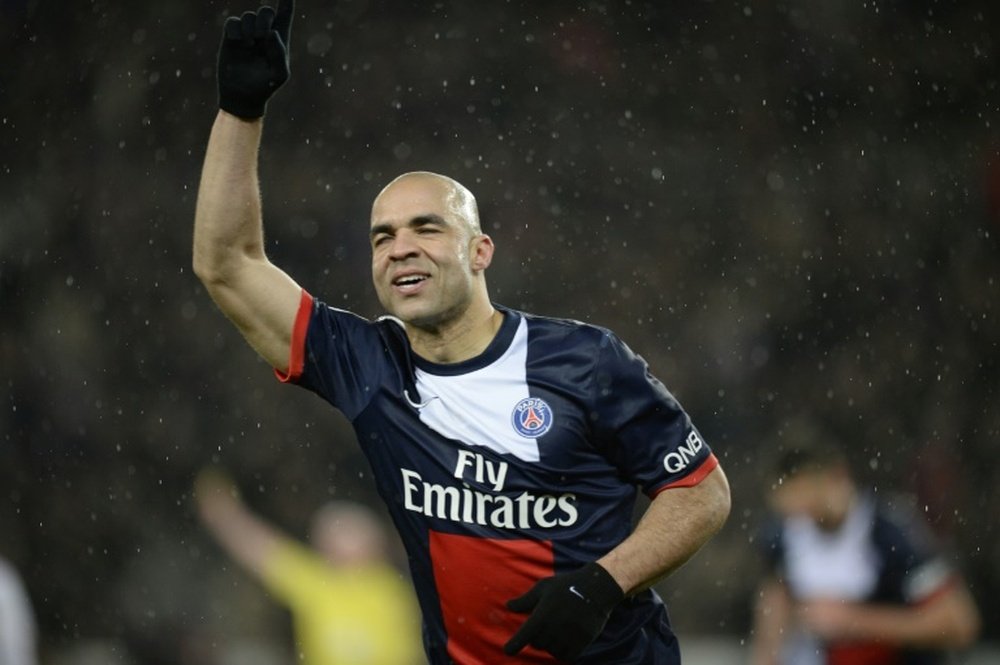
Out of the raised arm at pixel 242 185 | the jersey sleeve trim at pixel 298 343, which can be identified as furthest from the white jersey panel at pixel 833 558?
the raised arm at pixel 242 185

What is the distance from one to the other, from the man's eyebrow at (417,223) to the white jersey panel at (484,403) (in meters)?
0.34

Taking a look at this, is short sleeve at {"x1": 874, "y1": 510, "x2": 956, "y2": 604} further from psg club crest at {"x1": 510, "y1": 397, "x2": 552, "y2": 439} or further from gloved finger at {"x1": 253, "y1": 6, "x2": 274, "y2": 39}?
gloved finger at {"x1": 253, "y1": 6, "x2": 274, "y2": 39}

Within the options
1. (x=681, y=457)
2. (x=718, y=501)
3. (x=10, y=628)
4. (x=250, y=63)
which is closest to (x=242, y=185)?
(x=250, y=63)

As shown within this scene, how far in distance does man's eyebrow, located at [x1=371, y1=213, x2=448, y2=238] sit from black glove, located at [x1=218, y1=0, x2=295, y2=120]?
399 mm

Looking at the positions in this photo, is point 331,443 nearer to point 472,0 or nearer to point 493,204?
point 493,204

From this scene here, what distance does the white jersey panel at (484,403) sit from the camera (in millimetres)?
3457

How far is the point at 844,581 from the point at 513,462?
301 centimetres

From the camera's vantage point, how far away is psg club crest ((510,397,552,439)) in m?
3.44

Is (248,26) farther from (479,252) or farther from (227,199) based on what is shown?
(479,252)

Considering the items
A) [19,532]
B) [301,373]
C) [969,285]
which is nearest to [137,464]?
[19,532]

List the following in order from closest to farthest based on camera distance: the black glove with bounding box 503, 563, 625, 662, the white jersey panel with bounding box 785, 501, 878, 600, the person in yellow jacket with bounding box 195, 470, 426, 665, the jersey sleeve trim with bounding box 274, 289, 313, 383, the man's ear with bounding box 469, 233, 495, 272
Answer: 1. the black glove with bounding box 503, 563, 625, 662
2. the jersey sleeve trim with bounding box 274, 289, 313, 383
3. the man's ear with bounding box 469, 233, 495, 272
4. the white jersey panel with bounding box 785, 501, 878, 600
5. the person in yellow jacket with bounding box 195, 470, 426, 665

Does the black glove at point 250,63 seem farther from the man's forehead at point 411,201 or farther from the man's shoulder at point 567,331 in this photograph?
the man's shoulder at point 567,331

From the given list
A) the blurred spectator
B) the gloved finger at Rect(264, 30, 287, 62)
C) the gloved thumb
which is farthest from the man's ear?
the blurred spectator

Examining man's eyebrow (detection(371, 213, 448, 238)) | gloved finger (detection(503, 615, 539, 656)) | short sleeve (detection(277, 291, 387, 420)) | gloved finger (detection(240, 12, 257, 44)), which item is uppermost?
gloved finger (detection(240, 12, 257, 44))
